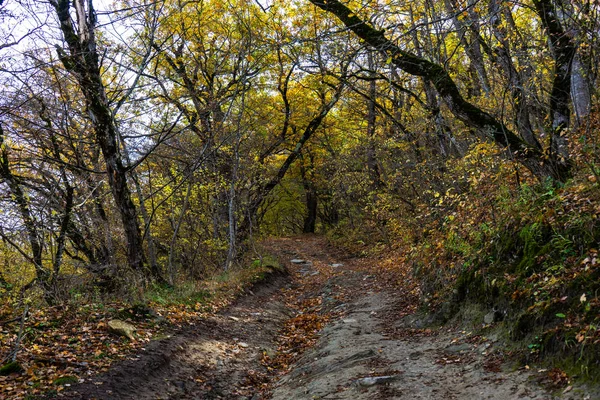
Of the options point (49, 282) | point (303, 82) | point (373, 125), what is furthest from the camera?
point (303, 82)

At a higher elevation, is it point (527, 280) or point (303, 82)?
point (303, 82)

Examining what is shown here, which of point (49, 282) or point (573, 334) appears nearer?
point (573, 334)

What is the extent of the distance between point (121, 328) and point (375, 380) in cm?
411

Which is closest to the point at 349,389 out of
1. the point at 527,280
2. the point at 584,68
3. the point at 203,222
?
the point at 527,280

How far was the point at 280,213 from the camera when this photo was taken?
35.4 m

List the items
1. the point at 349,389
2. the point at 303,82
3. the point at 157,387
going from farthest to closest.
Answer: the point at 303,82 < the point at 157,387 < the point at 349,389

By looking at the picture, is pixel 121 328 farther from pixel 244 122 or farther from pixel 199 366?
pixel 244 122

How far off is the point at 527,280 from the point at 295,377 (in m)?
3.48

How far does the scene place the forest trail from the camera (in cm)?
443

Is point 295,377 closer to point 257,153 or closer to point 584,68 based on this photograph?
point 584,68

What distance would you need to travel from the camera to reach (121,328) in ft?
21.2

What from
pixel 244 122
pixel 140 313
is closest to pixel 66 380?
pixel 140 313

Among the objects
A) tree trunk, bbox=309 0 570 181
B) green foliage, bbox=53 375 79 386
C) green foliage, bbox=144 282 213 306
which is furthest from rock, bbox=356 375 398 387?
green foliage, bbox=144 282 213 306

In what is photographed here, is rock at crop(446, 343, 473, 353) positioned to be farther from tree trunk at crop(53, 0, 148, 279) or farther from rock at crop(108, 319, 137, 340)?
tree trunk at crop(53, 0, 148, 279)
